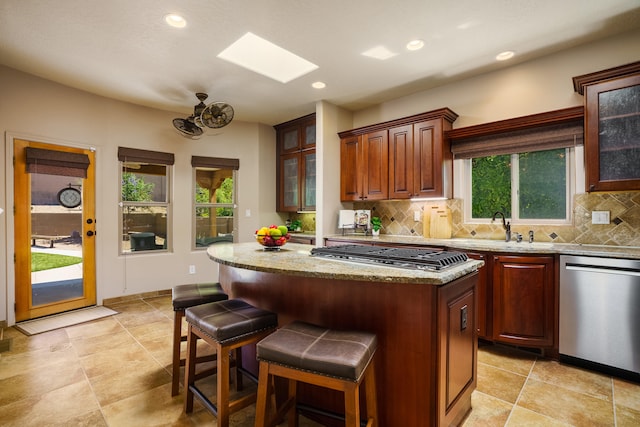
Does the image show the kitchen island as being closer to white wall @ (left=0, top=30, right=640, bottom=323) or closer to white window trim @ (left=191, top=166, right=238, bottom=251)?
white wall @ (left=0, top=30, right=640, bottom=323)

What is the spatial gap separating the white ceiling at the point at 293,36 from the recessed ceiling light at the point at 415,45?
51 millimetres

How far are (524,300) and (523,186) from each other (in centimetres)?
129

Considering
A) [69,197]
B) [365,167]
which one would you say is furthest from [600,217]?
[69,197]

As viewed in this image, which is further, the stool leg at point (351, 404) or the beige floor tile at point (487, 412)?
the beige floor tile at point (487, 412)

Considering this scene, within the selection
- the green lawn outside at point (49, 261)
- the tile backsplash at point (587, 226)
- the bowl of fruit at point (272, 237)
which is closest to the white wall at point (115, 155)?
the green lawn outside at point (49, 261)

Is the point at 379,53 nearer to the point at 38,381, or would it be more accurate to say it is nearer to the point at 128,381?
the point at 128,381

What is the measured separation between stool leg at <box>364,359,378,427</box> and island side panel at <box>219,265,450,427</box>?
0.10 metres

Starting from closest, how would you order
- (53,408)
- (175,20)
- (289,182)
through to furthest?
(53,408) → (175,20) → (289,182)

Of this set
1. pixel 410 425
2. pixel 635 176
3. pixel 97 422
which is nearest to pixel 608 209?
pixel 635 176

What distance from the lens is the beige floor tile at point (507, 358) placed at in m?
2.52

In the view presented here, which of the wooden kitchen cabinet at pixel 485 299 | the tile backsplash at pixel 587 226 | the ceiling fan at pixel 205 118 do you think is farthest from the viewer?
the ceiling fan at pixel 205 118

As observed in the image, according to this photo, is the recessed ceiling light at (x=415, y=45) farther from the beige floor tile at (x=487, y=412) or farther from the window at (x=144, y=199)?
the window at (x=144, y=199)

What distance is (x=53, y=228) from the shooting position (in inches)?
147

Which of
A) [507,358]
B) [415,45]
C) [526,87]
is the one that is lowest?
[507,358]
